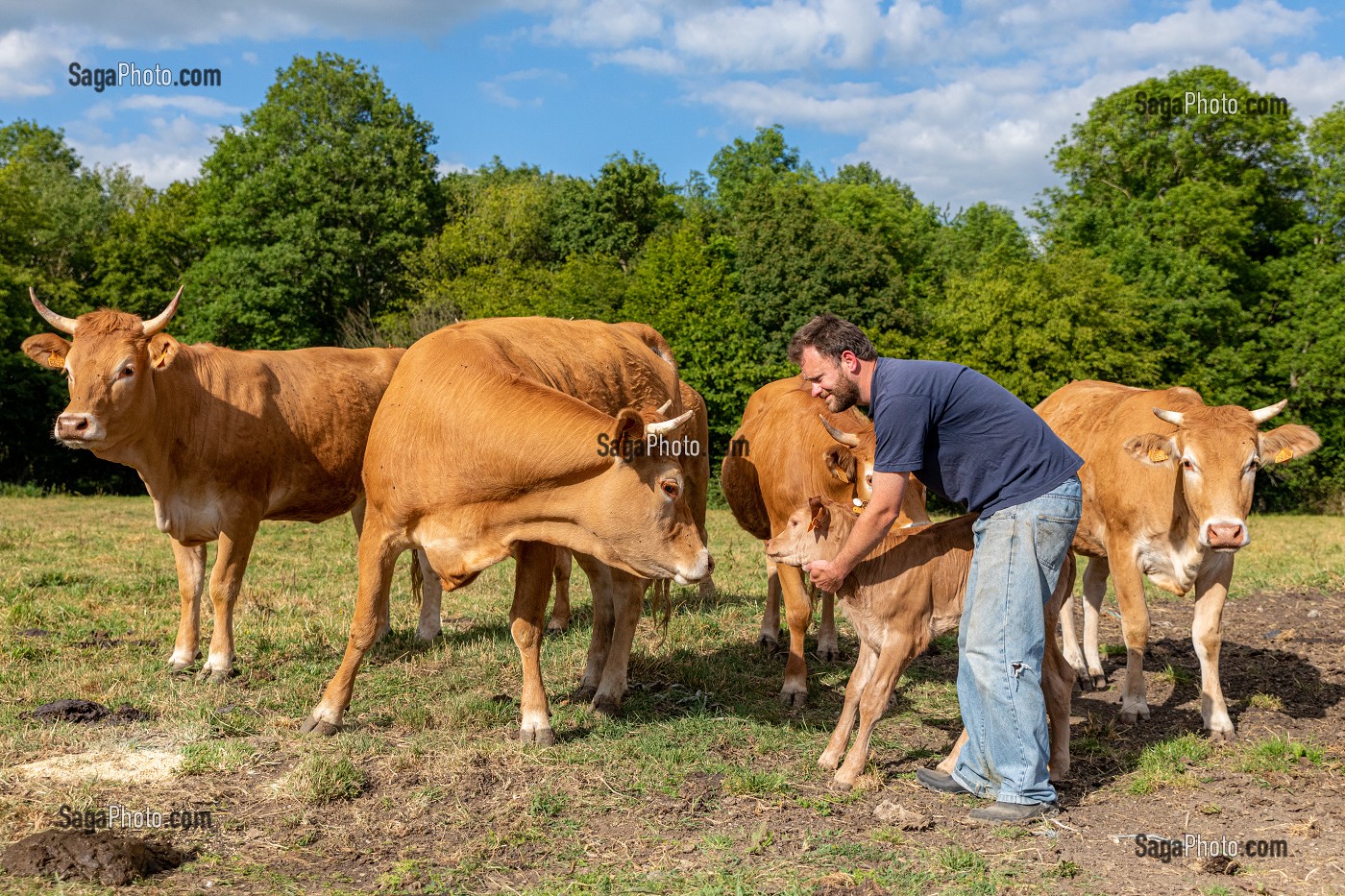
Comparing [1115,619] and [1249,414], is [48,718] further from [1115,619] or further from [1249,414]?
[1115,619]

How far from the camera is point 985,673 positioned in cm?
533

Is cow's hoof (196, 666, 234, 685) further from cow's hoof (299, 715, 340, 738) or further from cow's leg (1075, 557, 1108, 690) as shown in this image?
cow's leg (1075, 557, 1108, 690)

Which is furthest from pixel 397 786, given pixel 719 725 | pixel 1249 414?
pixel 1249 414

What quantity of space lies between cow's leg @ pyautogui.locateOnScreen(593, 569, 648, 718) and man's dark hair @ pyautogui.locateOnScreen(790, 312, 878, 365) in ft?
8.17

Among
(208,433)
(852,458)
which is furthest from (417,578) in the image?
(852,458)

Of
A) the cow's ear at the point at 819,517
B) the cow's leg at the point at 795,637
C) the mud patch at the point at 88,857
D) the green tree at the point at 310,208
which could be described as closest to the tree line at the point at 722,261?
the green tree at the point at 310,208

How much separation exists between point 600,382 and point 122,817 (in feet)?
13.2

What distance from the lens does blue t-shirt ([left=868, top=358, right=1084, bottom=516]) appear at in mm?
5277

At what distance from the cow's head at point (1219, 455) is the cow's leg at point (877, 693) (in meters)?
2.14

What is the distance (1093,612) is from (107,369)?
797cm

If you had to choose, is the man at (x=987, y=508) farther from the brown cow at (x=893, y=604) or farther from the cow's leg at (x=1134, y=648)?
the cow's leg at (x=1134, y=648)

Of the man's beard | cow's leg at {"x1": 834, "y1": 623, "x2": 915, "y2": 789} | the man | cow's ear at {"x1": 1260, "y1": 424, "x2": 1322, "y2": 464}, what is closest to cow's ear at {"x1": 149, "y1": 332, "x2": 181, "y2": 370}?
the man

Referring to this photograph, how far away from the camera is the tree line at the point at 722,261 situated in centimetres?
3547

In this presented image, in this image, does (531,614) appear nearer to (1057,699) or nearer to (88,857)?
(88,857)
